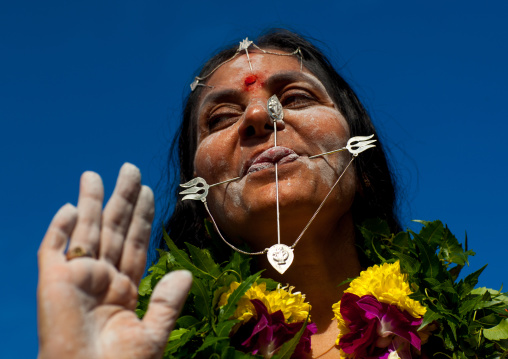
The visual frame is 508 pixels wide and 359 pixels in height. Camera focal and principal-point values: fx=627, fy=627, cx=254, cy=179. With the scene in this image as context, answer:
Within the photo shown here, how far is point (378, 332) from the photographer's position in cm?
353

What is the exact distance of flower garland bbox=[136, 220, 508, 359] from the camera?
3.43 meters

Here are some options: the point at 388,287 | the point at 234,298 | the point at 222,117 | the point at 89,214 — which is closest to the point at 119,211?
the point at 89,214

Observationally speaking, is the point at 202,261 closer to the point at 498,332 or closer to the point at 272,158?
the point at 272,158

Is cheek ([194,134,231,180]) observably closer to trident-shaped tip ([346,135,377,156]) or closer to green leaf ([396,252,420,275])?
trident-shaped tip ([346,135,377,156])

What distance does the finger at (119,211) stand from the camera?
7.76ft

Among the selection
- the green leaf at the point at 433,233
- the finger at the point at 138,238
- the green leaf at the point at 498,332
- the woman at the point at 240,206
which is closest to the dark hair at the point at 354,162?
the woman at the point at 240,206

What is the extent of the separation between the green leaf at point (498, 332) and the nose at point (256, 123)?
5.56ft

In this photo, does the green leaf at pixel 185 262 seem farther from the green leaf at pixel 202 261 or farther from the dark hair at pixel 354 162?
the dark hair at pixel 354 162

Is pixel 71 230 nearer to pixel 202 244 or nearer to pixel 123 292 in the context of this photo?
pixel 123 292

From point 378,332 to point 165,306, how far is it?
1707 mm

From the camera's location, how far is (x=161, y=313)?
87.3 inches

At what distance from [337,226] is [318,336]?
0.77m

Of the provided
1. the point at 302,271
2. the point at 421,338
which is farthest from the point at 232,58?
the point at 421,338

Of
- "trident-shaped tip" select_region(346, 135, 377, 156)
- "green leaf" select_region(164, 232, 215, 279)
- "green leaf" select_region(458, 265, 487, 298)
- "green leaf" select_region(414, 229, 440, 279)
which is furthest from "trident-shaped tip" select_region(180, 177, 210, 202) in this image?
"green leaf" select_region(458, 265, 487, 298)
